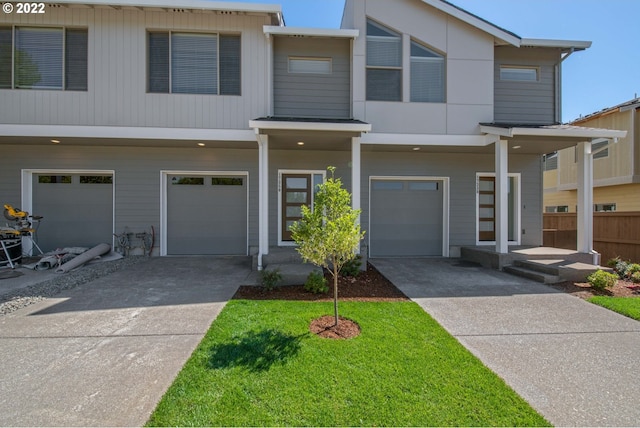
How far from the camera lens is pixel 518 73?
8602 millimetres

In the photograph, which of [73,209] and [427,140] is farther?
[73,209]

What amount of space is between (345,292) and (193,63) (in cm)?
685

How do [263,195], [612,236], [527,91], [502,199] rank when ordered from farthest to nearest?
[612,236], [527,91], [502,199], [263,195]

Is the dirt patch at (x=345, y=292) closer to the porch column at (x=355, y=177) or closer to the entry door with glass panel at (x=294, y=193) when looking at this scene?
the porch column at (x=355, y=177)

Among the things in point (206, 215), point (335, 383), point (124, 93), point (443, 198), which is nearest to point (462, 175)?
point (443, 198)

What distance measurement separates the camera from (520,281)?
5.94 m

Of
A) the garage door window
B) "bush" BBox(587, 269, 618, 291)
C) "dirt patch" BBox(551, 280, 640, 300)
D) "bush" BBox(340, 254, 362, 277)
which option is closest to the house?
the garage door window

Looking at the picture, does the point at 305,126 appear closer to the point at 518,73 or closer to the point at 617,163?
the point at 518,73

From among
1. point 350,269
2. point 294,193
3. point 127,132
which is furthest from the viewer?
point 294,193

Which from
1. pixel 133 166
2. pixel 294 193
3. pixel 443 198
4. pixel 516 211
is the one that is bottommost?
pixel 516 211

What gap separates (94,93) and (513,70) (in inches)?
448

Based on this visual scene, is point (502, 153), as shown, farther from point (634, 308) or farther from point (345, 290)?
point (345, 290)

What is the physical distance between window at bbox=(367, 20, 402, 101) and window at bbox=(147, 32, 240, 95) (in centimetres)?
348

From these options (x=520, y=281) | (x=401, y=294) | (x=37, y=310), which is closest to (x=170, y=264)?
(x=37, y=310)
